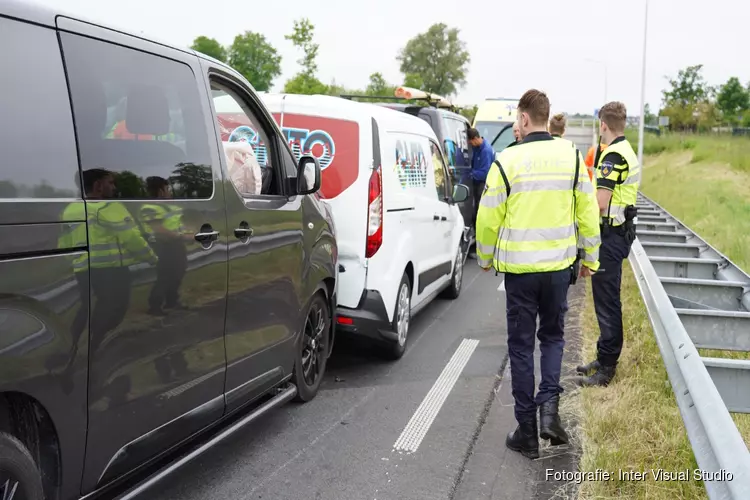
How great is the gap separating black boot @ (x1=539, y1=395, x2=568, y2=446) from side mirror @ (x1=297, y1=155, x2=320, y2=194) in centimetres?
196

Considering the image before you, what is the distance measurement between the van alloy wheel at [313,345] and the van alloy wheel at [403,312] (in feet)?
2.94

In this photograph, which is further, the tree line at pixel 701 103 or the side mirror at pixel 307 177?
the tree line at pixel 701 103

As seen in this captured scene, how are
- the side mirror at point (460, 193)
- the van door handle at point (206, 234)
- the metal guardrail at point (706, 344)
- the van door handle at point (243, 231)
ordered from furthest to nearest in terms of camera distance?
the side mirror at point (460, 193)
the van door handle at point (243, 231)
the van door handle at point (206, 234)
the metal guardrail at point (706, 344)

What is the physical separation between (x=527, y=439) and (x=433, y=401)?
1.07 metres

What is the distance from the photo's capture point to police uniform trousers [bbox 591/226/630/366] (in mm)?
5570

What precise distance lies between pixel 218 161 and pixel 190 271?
0.66 metres

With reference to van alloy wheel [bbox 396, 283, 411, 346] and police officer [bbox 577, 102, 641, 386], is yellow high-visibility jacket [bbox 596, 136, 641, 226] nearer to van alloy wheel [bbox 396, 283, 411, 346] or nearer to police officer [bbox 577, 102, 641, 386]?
police officer [bbox 577, 102, 641, 386]

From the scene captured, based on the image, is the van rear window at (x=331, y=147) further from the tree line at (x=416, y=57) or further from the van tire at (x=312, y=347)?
the tree line at (x=416, y=57)

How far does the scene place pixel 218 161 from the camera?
3.68 metres

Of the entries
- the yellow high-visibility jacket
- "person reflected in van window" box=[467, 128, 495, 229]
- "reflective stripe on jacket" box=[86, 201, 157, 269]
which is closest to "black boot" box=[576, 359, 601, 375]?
the yellow high-visibility jacket

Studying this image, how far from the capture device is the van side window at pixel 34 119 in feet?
7.79

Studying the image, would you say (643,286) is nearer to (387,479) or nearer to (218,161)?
(387,479)

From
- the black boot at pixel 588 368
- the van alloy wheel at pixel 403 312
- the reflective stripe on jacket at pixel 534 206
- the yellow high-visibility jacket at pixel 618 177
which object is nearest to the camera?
the reflective stripe on jacket at pixel 534 206

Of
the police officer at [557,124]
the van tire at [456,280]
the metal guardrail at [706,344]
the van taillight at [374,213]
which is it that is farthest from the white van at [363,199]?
the police officer at [557,124]
